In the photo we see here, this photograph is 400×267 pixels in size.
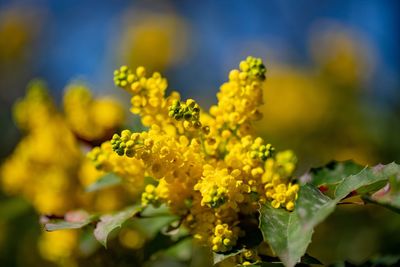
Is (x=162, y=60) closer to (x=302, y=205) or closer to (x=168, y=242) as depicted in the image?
(x=168, y=242)

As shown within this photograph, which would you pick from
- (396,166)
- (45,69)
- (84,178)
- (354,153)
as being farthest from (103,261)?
(45,69)

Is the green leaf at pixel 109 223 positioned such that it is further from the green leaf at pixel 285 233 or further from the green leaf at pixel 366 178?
the green leaf at pixel 366 178

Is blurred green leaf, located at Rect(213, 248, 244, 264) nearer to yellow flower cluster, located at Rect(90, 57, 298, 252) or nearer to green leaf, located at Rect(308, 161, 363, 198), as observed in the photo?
yellow flower cluster, located at Rect(90, 57, 298, 252)

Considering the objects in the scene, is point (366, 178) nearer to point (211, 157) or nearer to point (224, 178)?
point (224, 178)

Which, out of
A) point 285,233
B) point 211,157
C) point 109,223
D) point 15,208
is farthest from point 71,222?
point 15,208

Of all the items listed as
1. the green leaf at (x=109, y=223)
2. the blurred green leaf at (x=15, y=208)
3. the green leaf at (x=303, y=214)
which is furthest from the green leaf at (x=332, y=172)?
the blurred green leaf at (x=15, y=208)

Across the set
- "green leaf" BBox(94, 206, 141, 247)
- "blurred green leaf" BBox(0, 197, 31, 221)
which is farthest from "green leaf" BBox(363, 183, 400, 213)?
"blurred green leaf" BBox(0, 197, 31, 221)
